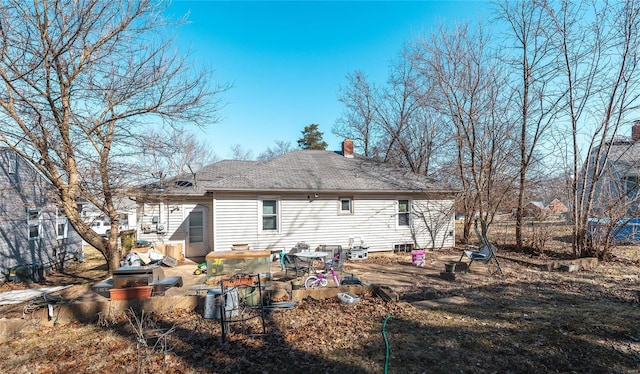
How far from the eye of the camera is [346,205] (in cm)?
1254

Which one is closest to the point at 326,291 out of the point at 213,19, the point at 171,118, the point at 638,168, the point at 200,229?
the point at 171,118

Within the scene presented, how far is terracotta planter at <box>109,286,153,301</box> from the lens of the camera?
6098 mm

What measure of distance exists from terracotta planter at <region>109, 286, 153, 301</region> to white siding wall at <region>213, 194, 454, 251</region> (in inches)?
188

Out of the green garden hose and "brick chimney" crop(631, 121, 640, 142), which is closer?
the green garden hose

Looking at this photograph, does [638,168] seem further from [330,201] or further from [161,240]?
[161,240]

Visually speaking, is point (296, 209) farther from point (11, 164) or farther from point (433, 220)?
point (11, 164)

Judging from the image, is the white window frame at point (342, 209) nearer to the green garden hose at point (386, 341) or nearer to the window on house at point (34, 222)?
the green garden hose at point (386, 341)

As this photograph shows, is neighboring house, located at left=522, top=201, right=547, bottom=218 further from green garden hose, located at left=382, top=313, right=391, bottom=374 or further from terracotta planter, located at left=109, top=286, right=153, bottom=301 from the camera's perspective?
terracotta planter, located at left=109, top=286, right=153, bottom=301

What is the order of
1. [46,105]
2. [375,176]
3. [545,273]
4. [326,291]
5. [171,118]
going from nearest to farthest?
[326,291]
[46,105]
[171,118]
[545,273]
[375,176]

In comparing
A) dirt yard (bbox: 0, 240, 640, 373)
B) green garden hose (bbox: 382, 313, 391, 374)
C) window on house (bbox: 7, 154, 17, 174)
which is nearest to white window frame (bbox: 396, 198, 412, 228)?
dirt yard (bbox: 0, 240, 640, 373)

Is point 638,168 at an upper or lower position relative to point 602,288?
upper

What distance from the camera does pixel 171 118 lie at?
8508mm

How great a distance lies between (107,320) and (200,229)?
270 inches

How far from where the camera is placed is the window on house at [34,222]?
12344mm
